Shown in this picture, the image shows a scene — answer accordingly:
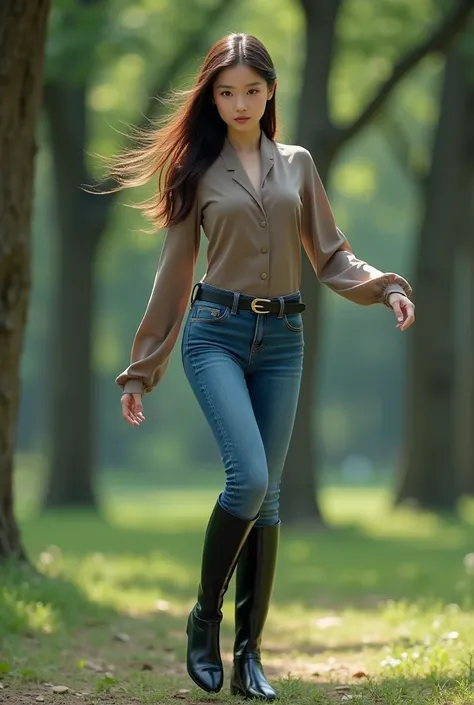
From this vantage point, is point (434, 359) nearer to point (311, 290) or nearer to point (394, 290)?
point (311, 290)

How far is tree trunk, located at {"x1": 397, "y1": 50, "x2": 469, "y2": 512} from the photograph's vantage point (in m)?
18.4

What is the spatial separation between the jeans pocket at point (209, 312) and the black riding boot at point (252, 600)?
0.84 m

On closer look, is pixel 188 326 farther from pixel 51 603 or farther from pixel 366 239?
pixel 366 239

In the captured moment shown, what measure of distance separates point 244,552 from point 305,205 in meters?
1.37

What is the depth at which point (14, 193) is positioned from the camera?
794 cm

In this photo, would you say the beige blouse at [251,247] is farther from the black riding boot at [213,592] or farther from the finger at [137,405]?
the black riding boot at [213,592]

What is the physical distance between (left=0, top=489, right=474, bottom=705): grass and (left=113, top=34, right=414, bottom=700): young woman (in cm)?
41

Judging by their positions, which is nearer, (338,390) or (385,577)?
(385,577)

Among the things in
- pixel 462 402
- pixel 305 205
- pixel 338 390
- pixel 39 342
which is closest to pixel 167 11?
pixel 462 402

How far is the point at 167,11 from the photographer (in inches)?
746

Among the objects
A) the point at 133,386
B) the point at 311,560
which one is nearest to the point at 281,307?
the point at 133,386

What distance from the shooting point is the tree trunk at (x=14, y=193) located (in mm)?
7766

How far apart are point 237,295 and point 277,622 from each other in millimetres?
3721

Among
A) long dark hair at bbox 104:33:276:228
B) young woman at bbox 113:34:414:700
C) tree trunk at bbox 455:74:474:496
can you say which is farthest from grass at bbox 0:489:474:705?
tree trunk at bbox 455:74:474:496
